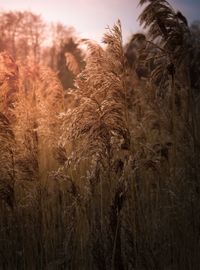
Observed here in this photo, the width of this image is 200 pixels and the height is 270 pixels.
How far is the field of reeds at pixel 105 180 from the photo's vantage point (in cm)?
309

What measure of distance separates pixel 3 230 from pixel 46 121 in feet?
3.81

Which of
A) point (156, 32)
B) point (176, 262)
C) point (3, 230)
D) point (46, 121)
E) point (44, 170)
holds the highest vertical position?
point (156, 32)

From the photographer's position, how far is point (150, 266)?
327 cm

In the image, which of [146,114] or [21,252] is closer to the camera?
[21,252]

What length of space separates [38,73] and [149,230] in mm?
3272

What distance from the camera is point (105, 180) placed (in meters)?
4.44

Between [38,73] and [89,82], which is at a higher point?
[38,73]

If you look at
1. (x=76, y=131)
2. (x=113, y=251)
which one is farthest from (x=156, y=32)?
(x=113, y=251)

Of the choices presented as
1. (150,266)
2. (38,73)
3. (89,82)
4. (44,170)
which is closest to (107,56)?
(89,82)

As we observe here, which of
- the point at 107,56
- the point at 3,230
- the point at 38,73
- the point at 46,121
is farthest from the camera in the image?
the point at 38,73

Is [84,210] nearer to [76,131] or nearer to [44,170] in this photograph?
[76,131]

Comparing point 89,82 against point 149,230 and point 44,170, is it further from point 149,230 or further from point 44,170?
point 44,170

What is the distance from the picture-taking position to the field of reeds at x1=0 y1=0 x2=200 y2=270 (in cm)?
309

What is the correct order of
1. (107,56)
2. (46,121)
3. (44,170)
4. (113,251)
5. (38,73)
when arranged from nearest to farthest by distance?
(113,251) < (107,56) < (46,121) < (44,170) < (38,73)
